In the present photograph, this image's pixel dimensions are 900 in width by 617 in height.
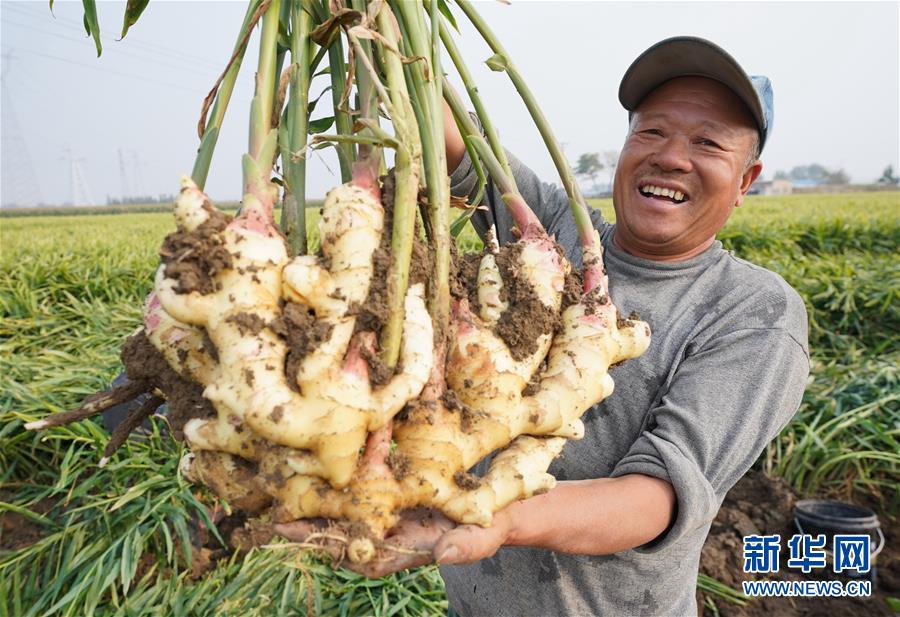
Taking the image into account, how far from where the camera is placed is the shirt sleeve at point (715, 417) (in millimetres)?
923

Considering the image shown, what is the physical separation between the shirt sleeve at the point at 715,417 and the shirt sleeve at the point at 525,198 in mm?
387

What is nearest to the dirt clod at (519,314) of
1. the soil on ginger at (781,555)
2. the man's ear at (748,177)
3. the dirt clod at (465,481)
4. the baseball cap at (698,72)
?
the dirt clod at (465,481)

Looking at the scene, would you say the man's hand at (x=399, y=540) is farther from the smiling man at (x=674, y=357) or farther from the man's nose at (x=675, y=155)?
the man's nose at (x=675, y=155)

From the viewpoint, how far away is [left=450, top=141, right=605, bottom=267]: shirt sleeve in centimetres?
133

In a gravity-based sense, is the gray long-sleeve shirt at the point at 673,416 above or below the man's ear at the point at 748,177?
below

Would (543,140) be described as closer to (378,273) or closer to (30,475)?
(378,273)

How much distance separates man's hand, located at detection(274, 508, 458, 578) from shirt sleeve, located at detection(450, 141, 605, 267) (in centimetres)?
74

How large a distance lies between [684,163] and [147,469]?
88.1 inches

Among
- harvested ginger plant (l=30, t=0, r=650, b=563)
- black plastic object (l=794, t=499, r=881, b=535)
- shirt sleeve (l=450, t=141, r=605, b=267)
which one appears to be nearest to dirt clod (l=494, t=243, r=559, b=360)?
harvested ginger plant (l=30, t=0, r=650, b=563)

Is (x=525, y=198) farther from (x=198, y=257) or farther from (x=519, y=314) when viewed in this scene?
(x=198, y=257)

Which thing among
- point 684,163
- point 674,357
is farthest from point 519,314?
point 684,163

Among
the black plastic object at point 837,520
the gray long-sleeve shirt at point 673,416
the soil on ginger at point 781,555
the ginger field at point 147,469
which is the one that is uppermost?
the gray long-sleeve shirt at point 673,416

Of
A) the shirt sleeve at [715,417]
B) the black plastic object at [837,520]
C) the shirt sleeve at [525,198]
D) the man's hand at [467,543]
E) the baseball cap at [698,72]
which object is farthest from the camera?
the black plastic object at [837,520]

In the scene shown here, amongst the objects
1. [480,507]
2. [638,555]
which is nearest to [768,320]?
[638,555]
